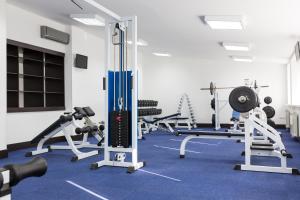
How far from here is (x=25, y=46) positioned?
620 cm

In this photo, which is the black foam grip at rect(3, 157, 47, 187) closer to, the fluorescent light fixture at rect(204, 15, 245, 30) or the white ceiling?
the white ceiling

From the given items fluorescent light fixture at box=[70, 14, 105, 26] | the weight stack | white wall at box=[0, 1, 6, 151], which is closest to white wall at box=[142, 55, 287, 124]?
fluorescent light fixture at box=[70, 14, 105, 26]

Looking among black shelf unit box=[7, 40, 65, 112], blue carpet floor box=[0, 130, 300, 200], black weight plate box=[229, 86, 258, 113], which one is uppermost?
black shelf unit box=[7, 40, 65, 112]

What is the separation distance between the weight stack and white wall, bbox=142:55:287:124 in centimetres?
721

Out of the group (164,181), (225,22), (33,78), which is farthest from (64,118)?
(225,22)

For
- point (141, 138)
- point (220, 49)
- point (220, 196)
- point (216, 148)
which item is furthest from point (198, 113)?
point (220, 196)

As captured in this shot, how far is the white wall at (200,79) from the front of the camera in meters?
10.6

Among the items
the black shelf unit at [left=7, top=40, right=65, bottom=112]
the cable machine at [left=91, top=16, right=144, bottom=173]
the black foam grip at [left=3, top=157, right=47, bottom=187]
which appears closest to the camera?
the black foam grip at [left=3, top=157, right=47, bottom=187]

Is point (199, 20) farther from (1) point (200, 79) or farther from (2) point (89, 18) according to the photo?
(1) point (200, 79)

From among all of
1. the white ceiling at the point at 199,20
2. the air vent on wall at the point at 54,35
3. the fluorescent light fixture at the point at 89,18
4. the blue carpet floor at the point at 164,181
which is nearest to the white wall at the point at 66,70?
the air vent on wall at the point at 54,35

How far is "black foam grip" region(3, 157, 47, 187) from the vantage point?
2.58ft

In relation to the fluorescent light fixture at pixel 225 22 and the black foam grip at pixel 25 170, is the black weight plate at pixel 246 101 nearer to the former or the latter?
the fluorescent light fixture at pixel 225 22

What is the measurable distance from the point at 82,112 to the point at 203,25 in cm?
276

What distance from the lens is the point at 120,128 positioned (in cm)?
439
